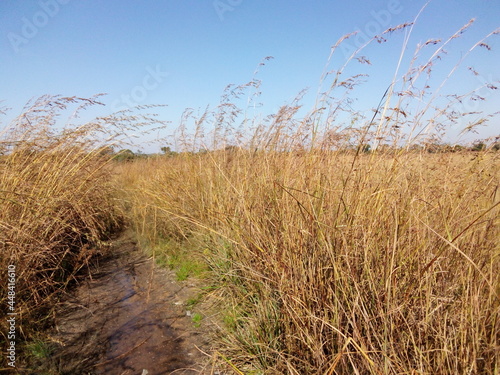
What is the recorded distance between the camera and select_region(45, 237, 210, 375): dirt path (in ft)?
7.36

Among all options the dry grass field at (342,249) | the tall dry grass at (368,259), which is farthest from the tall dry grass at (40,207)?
the tall dry grass at (368,259)

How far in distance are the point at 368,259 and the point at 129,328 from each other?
86.8 inches

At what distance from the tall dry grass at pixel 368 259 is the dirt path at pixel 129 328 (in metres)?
0.40

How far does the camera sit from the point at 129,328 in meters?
2.72

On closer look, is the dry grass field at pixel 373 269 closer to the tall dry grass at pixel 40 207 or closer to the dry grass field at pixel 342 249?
the dry grass field at pixel 342 249

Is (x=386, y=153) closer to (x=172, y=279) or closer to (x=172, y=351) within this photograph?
(x=172, y=351)

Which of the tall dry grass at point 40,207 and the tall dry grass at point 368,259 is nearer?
the tall dry grass at point 368,259

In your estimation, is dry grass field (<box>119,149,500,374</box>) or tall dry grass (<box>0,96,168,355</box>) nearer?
dry grass field (<box>119,149,500,374</box>)

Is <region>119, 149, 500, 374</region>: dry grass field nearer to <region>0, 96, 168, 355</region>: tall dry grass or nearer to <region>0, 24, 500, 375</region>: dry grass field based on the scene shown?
<region>0, 24, 500, 375</region>: dry grass field

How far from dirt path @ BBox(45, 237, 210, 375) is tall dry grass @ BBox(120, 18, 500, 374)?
399 mm

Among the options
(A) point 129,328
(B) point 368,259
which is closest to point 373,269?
(B) point 368,259

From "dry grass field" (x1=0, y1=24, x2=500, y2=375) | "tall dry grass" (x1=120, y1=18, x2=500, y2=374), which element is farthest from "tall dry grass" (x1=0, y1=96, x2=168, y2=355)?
"tall dry grass" (x1=120, y1=18, x2=500, y2=374)

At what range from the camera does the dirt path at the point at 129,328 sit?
2.24 meters

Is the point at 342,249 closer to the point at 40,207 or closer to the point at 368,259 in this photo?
the point at 368,259
